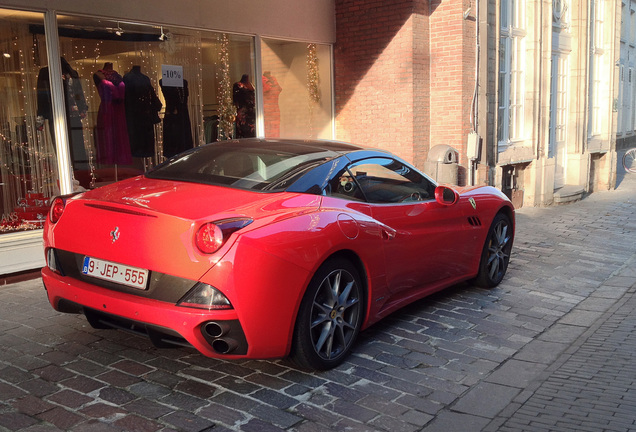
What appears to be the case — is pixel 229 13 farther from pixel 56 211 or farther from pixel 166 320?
pixel 166 320

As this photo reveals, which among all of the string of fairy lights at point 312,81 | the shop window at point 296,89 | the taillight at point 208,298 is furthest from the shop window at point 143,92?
the taillight at point 208,298

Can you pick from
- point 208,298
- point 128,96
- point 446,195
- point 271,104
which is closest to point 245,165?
point 208,298

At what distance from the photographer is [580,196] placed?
49.8ft

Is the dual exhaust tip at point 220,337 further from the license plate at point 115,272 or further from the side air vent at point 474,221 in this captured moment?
the side air vent at point 474,221

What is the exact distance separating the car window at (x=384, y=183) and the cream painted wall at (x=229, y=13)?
4695 mm

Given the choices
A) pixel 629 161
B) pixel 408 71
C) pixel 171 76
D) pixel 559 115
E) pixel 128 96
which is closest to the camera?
pixel 128 96

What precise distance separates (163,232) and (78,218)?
28.7 inches

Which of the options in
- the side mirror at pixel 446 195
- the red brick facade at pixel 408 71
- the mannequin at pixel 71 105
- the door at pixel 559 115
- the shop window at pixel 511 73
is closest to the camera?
the side mirror at pixel 446 195

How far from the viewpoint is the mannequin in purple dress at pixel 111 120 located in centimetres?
835

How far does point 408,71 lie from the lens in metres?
11.4

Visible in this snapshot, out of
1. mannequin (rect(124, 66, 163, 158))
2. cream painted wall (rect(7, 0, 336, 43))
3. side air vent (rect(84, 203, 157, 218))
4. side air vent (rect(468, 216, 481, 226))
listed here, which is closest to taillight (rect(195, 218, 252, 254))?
side air vent (rect(84, 203, 157, 218))

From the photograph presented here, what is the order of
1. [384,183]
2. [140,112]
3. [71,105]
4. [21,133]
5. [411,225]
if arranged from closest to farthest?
[411,225] < [384,183] < [21,133] < [71,105] < [140,112]

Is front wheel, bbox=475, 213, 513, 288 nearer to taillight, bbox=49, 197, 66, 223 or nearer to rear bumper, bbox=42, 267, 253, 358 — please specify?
rear bumper, bbox=42, 267, 253, 358

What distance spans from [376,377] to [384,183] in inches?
66.5
